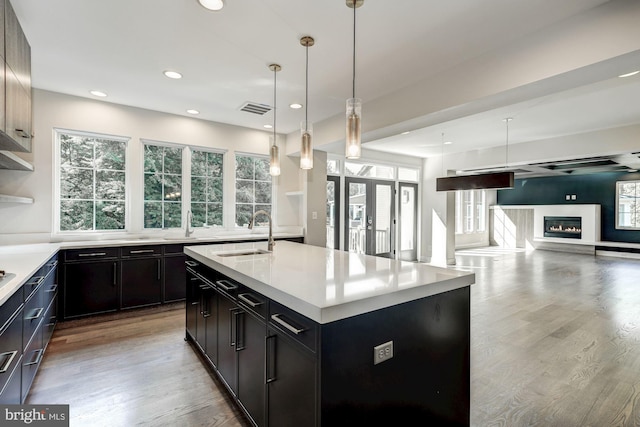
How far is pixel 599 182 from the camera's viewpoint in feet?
31.0

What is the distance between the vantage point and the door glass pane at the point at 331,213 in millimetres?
6465

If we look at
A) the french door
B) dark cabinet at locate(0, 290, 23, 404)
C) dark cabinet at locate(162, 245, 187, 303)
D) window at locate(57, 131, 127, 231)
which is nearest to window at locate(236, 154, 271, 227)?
dark cabinet at locate(162, 245, 187, 303)

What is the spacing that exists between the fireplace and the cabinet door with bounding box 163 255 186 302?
11605 millimetres

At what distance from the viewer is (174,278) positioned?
4.13 metres

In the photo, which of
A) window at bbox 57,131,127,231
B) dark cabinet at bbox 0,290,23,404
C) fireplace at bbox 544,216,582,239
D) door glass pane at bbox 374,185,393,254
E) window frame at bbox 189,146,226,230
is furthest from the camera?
fireplace at bbox 544,216,582,239

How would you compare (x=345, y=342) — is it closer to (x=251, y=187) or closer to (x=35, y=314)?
(x=35, y=314)

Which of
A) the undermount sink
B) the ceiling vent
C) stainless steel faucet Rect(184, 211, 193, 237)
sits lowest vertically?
the undermount sink

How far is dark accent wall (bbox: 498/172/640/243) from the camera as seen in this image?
29.9ft

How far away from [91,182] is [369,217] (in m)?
5.23

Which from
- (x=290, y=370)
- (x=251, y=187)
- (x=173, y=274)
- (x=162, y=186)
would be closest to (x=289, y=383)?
(x=290, y=370)

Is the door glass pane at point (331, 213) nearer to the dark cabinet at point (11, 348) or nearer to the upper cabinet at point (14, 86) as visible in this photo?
the upper cabinet at point (14, 86)

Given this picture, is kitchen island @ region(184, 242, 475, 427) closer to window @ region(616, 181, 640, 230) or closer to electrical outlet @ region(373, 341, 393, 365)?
electrical outlet @ region(373, 341, 393, 365)

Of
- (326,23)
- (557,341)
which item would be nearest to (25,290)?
(326,23)

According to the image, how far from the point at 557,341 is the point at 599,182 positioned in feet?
30.5
